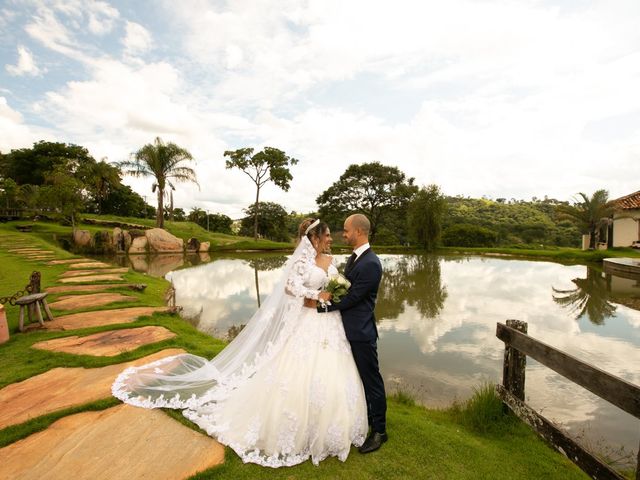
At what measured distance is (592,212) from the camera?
89.4ft

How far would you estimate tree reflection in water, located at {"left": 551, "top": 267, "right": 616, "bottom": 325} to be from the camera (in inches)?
360

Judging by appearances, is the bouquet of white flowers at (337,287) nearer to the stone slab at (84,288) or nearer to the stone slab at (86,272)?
the stone slab at (84,288)

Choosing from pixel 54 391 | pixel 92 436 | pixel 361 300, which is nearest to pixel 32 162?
pixel 54 391

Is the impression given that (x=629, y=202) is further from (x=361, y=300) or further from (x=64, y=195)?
(x=64, y=195)

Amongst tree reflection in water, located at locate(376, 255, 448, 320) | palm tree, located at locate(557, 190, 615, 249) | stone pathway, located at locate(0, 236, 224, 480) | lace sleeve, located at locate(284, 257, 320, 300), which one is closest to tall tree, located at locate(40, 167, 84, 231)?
tree reflection in water, located at locate(376, 255, 448, 320)

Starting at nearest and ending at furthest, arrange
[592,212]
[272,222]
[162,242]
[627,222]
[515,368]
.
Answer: [515,368] → [162,242] → [627,222] → [592,212] → [272,222]

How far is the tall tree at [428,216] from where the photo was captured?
99.6ft

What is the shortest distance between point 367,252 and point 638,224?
105 ft

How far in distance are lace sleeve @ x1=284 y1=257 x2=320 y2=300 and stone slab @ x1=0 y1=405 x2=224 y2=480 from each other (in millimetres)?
1482

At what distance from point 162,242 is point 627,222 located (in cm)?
3496

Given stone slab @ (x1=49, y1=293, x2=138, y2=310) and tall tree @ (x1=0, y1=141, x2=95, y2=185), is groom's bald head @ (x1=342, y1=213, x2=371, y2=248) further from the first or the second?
tall tree @ (x1=0, y1=141, x2=95, y2=185)

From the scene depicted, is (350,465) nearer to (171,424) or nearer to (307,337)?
(307,337)


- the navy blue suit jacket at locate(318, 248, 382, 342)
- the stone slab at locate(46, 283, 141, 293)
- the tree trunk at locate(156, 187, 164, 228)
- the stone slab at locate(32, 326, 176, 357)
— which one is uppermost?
the tree trunk at locate(156, 187, 164, 228)

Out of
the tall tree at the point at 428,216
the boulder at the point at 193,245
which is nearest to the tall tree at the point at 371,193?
the tall tree at the point at 428,216
